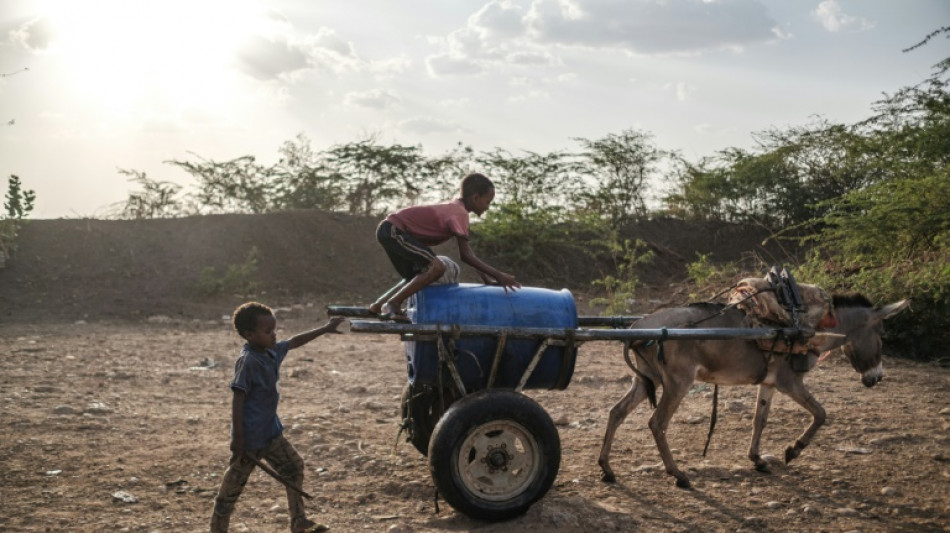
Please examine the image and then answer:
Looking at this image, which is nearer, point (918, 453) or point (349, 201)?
point (918, 453)

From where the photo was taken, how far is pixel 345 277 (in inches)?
710

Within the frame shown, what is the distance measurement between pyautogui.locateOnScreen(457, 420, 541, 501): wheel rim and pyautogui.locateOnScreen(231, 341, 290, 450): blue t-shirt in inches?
46.1

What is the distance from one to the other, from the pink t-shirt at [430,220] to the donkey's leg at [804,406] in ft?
8.97

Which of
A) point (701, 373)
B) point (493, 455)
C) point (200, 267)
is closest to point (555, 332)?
point (493, 455)

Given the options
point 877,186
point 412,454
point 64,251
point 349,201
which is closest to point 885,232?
point 877,186

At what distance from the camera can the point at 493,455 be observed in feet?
16.5

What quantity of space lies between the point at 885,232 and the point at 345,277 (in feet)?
34.5

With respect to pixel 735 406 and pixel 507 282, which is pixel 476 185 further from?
pixel 735 406

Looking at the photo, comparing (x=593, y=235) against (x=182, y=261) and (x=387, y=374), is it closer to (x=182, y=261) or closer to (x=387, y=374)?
(x=182, y=261)

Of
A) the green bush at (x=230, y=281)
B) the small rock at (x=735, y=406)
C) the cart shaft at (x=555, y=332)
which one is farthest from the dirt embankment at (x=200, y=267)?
the cart shaft at (x=555, y=332)

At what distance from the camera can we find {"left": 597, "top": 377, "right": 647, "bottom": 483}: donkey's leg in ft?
→ 19.4

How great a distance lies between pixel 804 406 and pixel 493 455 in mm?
2619

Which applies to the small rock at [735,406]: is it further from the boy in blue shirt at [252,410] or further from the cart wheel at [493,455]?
the boy in blue shirt at [252,410]

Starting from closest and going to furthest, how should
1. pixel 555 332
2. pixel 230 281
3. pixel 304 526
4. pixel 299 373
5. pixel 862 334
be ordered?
pixel 304 526
pixel 555 332
pixel 862 334
pixel 299 373
pixel 230 281
